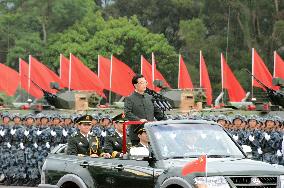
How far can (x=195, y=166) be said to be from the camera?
11.9 metres

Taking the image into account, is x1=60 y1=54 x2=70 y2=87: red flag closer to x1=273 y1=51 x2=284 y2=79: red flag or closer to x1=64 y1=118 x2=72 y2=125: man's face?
x1=273 y1=51 x2=284 y2=79: red flag

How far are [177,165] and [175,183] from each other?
0.27m

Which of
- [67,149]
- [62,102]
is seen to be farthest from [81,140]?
[62,102]

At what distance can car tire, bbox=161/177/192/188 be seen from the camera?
11.8 meters

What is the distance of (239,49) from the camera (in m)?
75.1

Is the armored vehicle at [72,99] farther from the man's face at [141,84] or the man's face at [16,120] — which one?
the man's face at [141,84]

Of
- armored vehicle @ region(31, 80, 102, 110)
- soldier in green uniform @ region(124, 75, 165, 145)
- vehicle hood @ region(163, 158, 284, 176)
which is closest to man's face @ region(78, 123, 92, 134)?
soldier in green uniform @ region(124, 75, 165, 145)

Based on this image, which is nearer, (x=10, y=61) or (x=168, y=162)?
(x=168, y=162)

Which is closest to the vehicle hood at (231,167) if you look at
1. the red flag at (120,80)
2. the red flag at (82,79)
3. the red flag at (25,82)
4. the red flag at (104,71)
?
the red flag at (120,80)

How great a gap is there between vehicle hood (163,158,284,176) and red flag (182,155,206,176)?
0.07m

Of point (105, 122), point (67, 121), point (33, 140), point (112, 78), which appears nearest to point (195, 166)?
point (105, 122)

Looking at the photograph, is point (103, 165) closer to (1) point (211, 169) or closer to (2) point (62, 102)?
(1) point (211, 169)

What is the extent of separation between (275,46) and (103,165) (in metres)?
61.6

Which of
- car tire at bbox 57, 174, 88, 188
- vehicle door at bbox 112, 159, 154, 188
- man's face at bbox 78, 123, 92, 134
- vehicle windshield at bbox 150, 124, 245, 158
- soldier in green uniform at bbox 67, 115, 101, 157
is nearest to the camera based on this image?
vehicle door at bbox 112, 159, 154, 188
